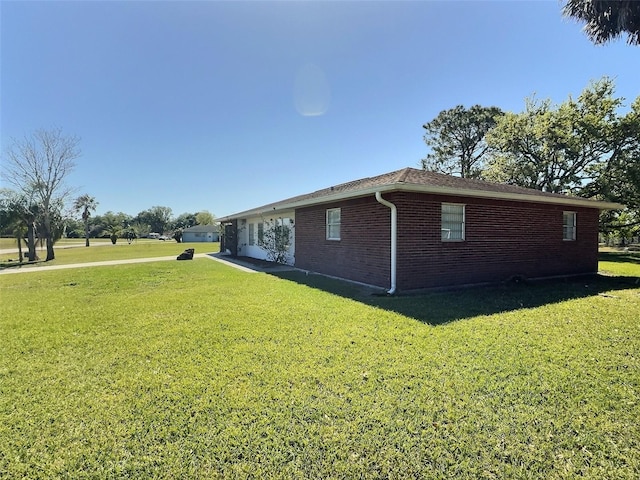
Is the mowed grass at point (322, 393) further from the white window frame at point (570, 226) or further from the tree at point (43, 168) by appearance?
the tree at point (43, 168)

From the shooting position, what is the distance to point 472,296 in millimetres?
8352

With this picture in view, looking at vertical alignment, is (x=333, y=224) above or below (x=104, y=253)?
above

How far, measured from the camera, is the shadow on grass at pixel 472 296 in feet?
22.2

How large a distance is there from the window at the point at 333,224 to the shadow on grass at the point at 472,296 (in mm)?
1631

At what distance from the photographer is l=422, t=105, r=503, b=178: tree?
3206 centimetres

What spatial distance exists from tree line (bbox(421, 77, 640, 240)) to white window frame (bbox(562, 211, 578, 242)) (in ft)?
38.7

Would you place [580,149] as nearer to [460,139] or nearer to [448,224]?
[460,139]

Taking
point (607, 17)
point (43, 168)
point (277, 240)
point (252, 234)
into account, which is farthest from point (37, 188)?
point (607, 17)

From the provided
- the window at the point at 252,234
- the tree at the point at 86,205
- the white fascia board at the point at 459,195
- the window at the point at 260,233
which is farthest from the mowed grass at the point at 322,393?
the tree at the point at 86,205

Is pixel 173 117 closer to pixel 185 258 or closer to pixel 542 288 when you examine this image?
pixel 185 258

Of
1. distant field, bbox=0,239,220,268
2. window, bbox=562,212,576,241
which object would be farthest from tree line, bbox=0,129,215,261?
window, bbox=562,212,576,241

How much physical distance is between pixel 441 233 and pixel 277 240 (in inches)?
389

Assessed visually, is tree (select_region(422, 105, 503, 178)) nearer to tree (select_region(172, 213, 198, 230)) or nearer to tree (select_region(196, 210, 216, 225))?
tree (select_region(196, 210, 216, 225))

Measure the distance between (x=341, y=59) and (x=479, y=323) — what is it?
37.3 feet
